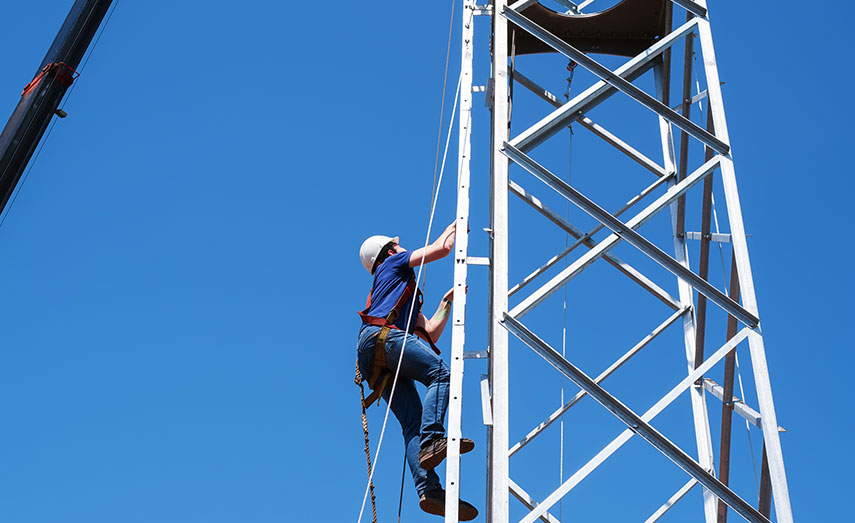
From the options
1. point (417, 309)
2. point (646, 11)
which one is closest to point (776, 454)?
point (417, 309)

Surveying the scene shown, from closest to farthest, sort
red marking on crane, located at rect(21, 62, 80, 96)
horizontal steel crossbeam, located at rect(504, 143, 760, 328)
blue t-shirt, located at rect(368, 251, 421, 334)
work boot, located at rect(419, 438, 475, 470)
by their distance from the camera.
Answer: horizontal steel crossbeam, located at rect(504, 143, 760, 328) → work boot, located at rect(419, 438, 475, 470) → blue t-shirt, located at rect(368, 251, 421, 334) → red marking on crane, located at rect(21, 62, 80, 96)

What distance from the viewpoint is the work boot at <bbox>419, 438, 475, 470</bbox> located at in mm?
6000

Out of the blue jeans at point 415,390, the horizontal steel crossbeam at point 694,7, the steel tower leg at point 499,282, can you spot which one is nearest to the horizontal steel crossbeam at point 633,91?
the steel tower leg at point 499,282

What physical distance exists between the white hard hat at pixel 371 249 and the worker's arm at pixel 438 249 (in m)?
0.58

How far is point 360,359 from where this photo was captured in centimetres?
674

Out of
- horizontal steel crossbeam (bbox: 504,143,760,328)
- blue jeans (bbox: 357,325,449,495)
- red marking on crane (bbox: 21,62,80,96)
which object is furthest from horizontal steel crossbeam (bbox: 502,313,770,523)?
red marking on crane (bbox: 21,62,80,96)

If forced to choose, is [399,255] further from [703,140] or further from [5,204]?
[5,204]

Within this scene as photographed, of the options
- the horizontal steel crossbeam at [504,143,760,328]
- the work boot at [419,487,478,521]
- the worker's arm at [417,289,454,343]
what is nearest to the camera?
the horizontal steel crossbeam at [504,143,760,328]

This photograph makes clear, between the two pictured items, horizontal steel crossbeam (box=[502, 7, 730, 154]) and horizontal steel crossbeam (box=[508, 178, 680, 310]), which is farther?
horizontal steel crossbeam (box=[508, 178, 680, 310])

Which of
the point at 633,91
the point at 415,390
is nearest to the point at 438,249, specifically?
the point at 415,390

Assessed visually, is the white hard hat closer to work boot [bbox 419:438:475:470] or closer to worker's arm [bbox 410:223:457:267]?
worker's arm [bbox 410:223:457:267]

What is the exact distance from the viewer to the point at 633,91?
20.2 feet

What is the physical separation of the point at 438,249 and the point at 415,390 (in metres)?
1.10

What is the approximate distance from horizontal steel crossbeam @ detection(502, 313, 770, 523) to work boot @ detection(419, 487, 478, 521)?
1.39 meters
